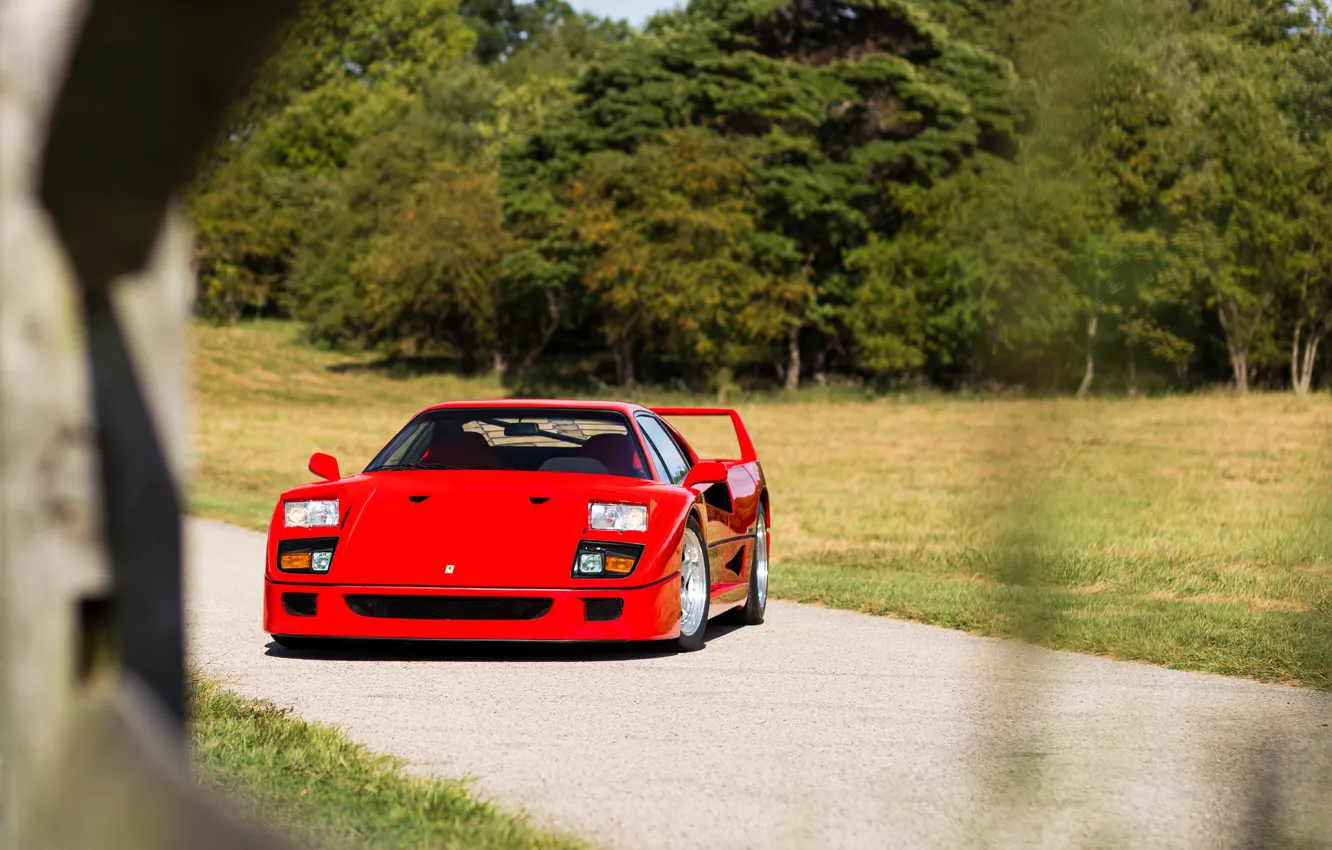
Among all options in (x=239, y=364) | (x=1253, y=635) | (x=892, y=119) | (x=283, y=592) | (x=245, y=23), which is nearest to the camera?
(x=245, y=23)

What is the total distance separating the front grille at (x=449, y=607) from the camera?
29.2 ft

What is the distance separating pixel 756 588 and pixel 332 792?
639 centimetres

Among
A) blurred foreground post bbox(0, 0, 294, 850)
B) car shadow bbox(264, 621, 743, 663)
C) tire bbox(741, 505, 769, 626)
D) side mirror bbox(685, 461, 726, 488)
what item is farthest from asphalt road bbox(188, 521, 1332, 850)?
side mirror bbox(685, 461, 726, 488)

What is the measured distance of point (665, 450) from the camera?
36.1ft

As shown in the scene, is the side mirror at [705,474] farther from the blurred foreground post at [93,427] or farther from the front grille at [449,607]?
the blurred foreground post at [93,427]

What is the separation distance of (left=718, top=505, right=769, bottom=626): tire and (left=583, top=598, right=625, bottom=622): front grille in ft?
7.92

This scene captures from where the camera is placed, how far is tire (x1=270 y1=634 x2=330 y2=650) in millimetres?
9391

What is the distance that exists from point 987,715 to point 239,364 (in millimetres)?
76447

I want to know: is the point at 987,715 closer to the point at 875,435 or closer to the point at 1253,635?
the point at 1253,635

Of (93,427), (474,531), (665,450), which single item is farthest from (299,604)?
(93,427)

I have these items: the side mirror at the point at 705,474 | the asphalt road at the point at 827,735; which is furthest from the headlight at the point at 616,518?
the side mirror at the point at 705,474

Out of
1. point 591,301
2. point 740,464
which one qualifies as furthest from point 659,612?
point 591,301

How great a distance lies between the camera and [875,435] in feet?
149

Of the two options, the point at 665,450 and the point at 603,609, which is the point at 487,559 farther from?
the point at 665,450
